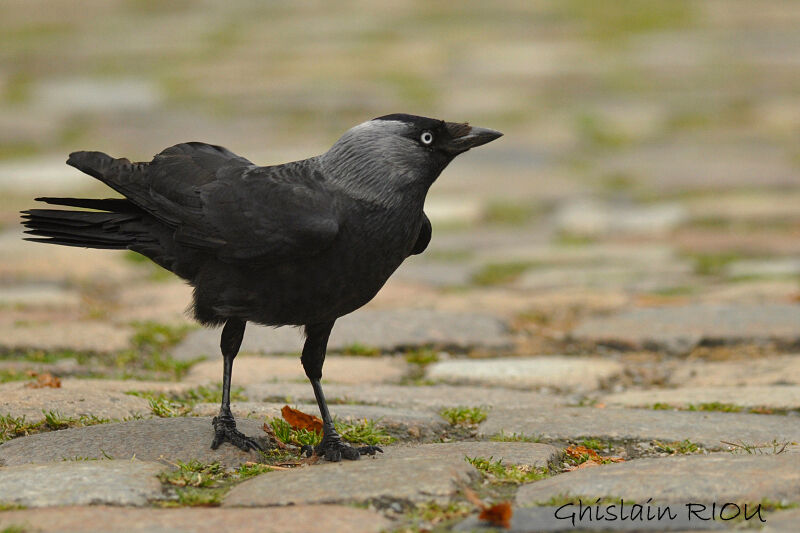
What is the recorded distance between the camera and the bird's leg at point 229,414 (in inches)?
142

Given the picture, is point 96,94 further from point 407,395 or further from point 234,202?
point 234,202

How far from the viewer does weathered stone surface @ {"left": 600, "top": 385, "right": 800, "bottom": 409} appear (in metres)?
4.41

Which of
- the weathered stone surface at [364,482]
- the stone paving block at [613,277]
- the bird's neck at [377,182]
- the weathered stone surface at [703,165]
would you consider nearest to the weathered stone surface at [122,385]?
the bird's neck at [377,182]

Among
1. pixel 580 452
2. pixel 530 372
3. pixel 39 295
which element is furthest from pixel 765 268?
pixel 39 295

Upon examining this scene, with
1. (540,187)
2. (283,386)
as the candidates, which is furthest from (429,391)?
(540,187)

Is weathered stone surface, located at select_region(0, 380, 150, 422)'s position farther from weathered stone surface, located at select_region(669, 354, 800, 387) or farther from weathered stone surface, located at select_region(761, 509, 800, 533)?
weathered stone surface, located at select_region(669, 354, 800, 387)

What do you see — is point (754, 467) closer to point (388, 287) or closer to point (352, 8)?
point (388, 287)

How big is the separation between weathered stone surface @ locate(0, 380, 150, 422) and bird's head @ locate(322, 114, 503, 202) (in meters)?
1.17

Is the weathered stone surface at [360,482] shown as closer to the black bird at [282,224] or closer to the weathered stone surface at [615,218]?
the black bird at [282,224]

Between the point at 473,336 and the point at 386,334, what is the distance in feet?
1.50

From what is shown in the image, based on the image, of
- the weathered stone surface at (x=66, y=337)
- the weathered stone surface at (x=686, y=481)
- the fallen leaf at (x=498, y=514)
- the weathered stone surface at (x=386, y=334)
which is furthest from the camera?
the weathered stone surface at (x=386, y=334)

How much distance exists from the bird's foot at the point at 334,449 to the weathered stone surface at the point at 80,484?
61 cm

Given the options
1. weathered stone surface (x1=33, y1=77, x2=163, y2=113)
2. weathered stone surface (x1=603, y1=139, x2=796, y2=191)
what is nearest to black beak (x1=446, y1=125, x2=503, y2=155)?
weathered stone surface (x1=603, y1=139, x2=796, y2=191)

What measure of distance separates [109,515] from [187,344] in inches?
110
